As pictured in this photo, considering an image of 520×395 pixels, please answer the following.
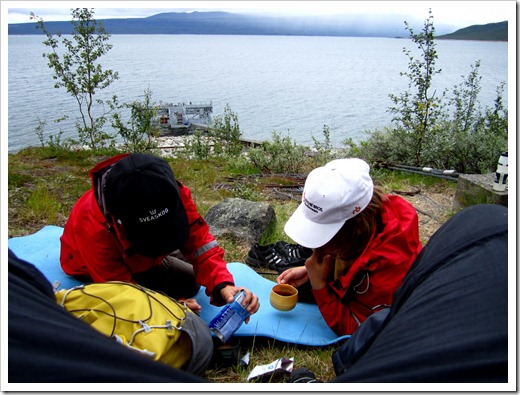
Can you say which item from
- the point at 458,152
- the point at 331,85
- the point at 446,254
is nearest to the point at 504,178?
the point at 458,152

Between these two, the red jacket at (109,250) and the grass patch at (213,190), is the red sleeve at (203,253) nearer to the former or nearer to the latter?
the red jacket at (109,250)

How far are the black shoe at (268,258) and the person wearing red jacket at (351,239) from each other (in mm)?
1013

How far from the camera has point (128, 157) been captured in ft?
8.48

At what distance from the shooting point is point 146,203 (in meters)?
2.40

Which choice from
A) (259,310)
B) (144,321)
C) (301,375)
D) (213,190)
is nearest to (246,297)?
(259,310)

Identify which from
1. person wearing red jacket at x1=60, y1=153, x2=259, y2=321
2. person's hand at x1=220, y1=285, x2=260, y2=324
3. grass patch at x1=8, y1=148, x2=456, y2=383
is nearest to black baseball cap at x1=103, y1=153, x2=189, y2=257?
person wearing red jacket at x1=60, y1=153, x2=259, y2=321

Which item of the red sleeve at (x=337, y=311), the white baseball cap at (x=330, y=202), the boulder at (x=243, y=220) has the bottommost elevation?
the red sleeve at (x=337, y=311)

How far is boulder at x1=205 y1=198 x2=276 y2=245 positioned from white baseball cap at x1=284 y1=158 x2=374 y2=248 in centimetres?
202

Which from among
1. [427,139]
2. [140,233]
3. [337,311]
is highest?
[427,139]

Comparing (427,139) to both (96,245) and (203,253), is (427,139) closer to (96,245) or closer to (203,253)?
(203,253)

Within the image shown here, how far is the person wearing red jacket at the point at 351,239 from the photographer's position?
236 centimetres

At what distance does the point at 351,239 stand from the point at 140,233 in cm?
126

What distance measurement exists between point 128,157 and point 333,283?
61.1 inches

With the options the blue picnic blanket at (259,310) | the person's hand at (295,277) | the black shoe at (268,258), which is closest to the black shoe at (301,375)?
the blue picnic blanket at (259,310)
